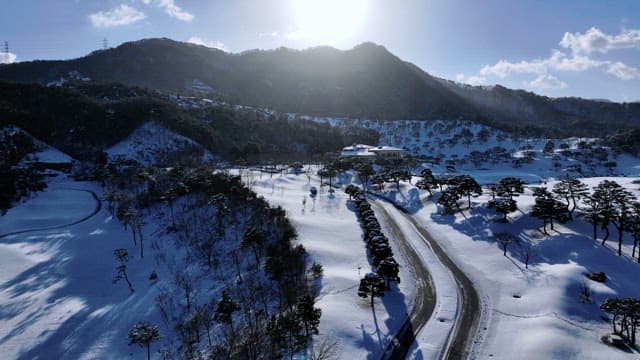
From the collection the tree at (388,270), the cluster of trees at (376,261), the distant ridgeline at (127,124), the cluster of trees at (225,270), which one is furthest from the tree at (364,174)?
the tree at (388,270)

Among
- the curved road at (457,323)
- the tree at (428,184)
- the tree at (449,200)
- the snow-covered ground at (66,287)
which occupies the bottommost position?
the snow-covered ground at (66,287)

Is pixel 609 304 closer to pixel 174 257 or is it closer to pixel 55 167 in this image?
pixel 174 257

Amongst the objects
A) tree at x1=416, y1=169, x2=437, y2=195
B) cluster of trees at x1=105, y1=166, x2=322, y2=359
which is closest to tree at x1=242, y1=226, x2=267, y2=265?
cluster of trees at x1=105, y1=166, x2=322, y2=359

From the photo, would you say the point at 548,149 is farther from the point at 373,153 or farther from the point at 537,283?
the point at 537,283

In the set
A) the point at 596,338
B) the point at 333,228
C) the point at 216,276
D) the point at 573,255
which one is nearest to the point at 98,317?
the point at 216,276

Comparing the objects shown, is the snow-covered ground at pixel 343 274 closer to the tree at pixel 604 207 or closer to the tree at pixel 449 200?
the tree at pixel 449 200

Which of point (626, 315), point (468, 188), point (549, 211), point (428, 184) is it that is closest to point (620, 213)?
point (549, 211)
